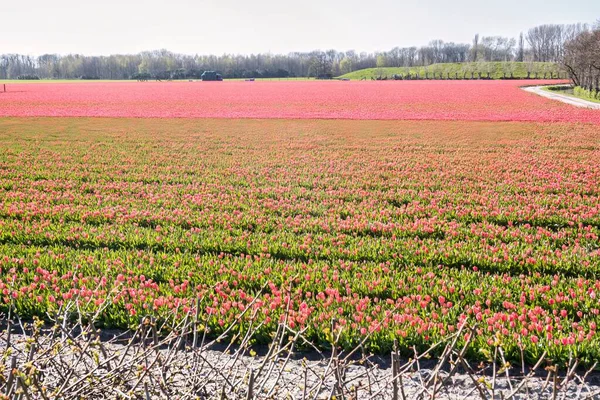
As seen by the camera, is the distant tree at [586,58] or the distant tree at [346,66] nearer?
the distant tree at [586,58]

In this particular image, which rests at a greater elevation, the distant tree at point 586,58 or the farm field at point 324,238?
the distant tree at point 586,58

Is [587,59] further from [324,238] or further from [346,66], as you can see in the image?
[346,66]

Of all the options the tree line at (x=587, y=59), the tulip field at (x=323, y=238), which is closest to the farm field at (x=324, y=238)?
the tulip field at (x=323, y=238)

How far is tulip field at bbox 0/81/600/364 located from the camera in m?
5.83

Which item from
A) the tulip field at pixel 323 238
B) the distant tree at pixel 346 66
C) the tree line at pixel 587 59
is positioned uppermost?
the distant tree at pixel 346 66

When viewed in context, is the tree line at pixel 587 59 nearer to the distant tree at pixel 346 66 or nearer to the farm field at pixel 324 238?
the farm field at pixel 324 238

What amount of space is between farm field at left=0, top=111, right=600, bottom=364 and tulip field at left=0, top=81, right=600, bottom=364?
38mm

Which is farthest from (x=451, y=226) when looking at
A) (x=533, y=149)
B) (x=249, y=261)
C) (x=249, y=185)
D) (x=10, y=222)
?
(x=533, y=149)

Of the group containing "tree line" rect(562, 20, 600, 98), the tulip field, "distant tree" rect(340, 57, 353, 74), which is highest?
"distant tree" rect(340, 57, 353, 74)

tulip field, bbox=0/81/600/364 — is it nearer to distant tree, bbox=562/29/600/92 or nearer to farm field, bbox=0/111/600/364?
farm field, bbox=0/111/600/364

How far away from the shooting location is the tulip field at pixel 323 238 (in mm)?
5832

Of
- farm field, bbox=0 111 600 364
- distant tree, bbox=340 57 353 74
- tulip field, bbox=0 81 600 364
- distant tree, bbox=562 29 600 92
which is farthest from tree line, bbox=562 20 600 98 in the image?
distant tree, bbox=340 57 353 74

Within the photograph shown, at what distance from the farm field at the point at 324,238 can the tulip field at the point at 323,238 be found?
38 millimetres

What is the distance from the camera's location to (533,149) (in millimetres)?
20203
